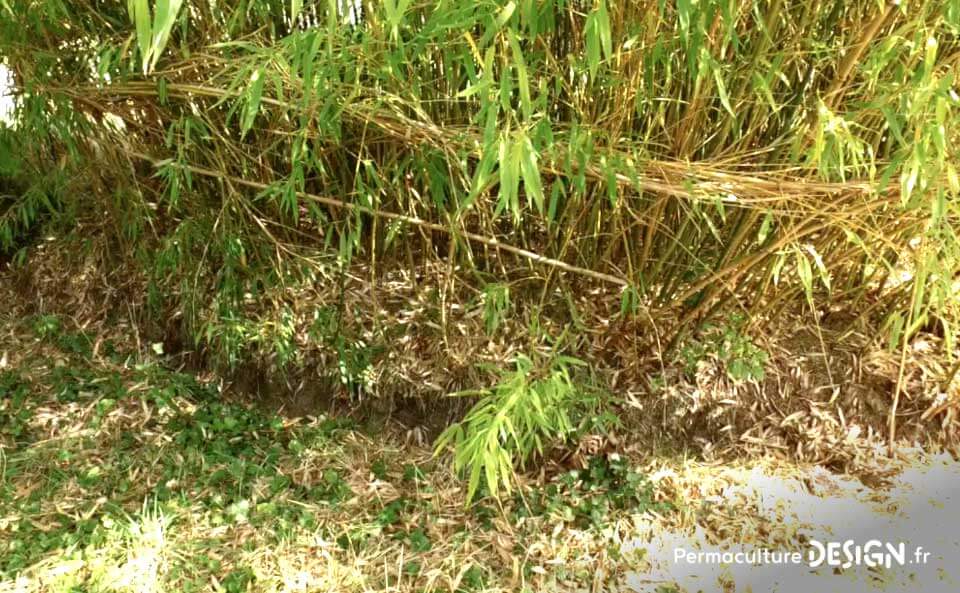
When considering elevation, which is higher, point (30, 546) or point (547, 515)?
point (30, 546)

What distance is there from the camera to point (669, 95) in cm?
211

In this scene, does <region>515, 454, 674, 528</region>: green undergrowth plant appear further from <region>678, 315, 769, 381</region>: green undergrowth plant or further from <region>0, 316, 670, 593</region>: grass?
<region>678, 315, 769, 381</region>: green undergrowth plant

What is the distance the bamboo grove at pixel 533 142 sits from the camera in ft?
5.76

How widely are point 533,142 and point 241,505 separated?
55.1 inches

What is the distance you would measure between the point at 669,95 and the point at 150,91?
1459 millimetres

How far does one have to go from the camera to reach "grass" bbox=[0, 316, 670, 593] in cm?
214

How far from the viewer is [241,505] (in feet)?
7.67

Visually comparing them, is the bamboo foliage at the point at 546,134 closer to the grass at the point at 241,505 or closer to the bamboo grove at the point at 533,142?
the bamboo grove at the point at 533,142

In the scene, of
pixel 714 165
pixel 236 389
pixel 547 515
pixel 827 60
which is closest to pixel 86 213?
pixel 236 389

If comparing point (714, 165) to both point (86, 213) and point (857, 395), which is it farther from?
point (86, 213)

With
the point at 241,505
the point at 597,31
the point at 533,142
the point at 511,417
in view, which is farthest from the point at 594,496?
the point at 597,31

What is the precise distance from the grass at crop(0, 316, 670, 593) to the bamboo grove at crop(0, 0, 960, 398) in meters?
0.45

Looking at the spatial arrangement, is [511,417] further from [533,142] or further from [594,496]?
[533,142]

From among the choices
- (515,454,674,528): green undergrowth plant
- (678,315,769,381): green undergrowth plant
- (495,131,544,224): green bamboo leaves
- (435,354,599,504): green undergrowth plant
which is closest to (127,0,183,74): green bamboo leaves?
(495,131,544,224): green bamboo leaves
